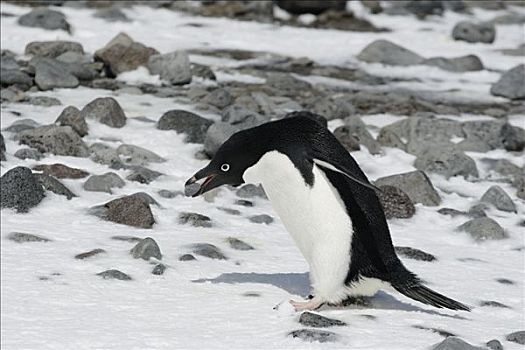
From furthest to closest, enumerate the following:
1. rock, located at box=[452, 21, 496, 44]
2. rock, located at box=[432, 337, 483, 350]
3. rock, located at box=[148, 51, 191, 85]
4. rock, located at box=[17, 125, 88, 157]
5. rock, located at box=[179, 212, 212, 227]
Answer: rock, located at box=[452, 21, 496, 44] → rock, located at box=[148, 51, 191, 85] → rock, located at box=[17, 125, 88, 157] → rock, located at box=[179, 212, 212, 227] → rock, located at box=[432, 337, 483, 350]

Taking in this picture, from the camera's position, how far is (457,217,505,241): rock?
5.52 metres

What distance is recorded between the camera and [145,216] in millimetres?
5266

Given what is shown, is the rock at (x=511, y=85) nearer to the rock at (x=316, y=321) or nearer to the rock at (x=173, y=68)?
the rock at (x=173, y=68)

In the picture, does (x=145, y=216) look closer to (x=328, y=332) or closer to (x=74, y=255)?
(x=74, y=255)

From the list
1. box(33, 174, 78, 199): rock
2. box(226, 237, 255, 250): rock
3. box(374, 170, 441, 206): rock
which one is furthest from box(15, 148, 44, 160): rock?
box(374, 170, 441, 206): rock

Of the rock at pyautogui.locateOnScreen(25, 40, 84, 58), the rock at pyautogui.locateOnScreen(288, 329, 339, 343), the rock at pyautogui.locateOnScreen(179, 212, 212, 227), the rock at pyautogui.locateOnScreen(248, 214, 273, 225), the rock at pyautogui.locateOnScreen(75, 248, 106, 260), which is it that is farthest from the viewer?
the rock at pyautogui.locateOnScreen(25, 40, 84, 58)

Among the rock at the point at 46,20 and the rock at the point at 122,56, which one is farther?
the rock at the point at 46,20

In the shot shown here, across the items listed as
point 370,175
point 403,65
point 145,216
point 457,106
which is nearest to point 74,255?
point 145,216

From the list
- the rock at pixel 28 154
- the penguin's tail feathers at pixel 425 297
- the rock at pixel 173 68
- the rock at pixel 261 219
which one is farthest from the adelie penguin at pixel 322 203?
the rock at pixel 173 68

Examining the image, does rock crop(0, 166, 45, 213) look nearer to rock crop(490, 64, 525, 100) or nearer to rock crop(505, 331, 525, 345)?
rock crop(505, 331, 525, 345)

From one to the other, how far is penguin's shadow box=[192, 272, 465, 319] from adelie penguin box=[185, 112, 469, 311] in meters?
0.12

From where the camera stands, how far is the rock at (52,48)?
8.77 m

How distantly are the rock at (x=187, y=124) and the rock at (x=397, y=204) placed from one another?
1389mm

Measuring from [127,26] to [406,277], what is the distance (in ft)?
21.8
